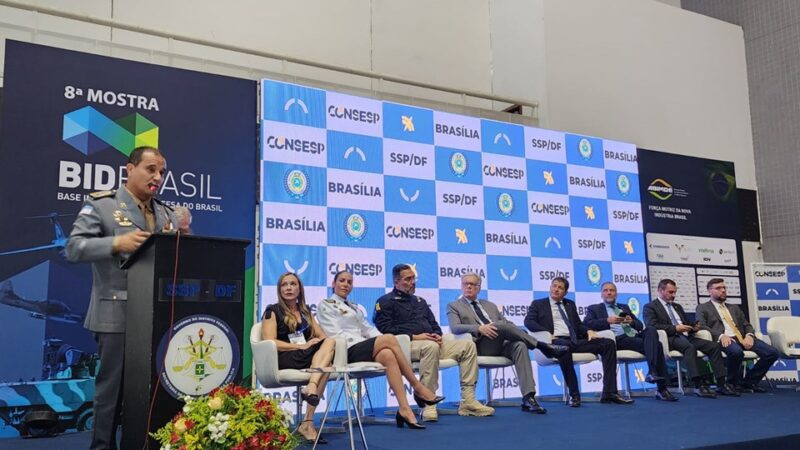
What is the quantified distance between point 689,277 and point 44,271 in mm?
6574

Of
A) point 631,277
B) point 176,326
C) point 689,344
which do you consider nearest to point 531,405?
point 689,344

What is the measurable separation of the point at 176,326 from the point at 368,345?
227 centimetres

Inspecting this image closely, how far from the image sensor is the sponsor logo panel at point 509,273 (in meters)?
6.48

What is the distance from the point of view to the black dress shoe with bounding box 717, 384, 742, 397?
6270 millimetres

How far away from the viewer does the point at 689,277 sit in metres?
7.97

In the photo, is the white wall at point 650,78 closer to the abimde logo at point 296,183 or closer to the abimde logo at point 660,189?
the abimde logo at point 660,189

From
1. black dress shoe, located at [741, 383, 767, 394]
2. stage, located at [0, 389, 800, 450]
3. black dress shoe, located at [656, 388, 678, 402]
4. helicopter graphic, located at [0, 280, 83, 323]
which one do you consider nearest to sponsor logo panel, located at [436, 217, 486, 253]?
stage, located at [0, 389, 800, 450]

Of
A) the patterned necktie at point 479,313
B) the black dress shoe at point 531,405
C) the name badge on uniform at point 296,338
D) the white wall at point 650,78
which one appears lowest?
the black dress shoe at point 531,405

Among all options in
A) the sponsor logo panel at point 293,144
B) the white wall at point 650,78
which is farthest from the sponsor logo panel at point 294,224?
the white wall at point 650,78

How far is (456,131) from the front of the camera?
259 inches

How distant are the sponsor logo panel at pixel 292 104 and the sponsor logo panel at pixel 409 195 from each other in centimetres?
81

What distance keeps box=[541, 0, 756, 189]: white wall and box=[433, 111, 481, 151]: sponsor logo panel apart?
1.28 metres

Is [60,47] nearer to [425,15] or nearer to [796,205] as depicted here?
[425,15]

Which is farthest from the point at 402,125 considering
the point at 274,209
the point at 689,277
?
the point at 689,277
